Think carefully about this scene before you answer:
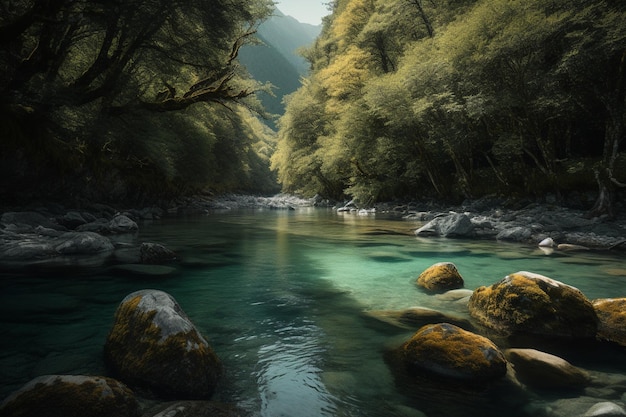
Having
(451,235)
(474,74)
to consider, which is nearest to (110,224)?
(451,235)

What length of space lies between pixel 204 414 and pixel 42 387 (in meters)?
1.25

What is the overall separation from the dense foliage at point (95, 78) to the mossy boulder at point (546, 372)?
33.2 ft

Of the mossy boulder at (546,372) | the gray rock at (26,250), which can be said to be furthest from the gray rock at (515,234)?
the gray rock at (26,250)

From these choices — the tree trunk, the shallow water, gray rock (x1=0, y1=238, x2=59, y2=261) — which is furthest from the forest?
the shallow water

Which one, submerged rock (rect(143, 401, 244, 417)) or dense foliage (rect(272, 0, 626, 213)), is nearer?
submerged rock (rect(143, 401, 244, 417))

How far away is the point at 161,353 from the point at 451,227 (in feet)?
42.7

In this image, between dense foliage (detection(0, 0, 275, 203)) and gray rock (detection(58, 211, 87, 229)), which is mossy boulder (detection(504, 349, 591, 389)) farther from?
gray rock (detection(58, 211, 87, 229))

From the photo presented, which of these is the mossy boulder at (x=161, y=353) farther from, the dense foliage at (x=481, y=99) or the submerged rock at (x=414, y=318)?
the dense foliage at (x=481, y=99)

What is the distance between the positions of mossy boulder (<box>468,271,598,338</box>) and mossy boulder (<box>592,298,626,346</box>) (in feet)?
0.46

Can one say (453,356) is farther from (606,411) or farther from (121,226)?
(121,226)

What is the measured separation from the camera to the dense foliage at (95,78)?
10.3 meters

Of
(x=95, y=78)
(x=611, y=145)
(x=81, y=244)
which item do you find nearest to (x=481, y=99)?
(x=611, y=145)

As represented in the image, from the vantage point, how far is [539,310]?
477cm

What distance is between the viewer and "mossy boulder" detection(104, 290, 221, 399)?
330 cm
